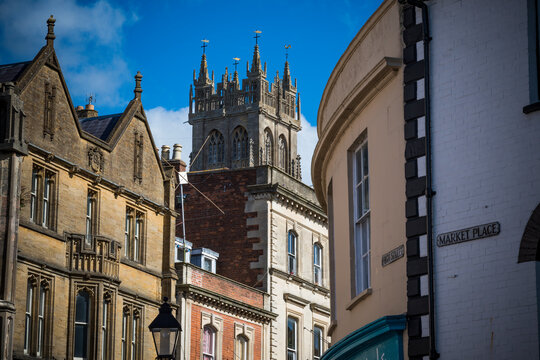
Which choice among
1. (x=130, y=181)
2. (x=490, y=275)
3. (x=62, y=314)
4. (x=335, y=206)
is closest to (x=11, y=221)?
(x=62, y=314)

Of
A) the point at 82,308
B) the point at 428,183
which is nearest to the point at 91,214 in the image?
the point at 82,308

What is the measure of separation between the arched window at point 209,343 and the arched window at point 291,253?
7.45 metres

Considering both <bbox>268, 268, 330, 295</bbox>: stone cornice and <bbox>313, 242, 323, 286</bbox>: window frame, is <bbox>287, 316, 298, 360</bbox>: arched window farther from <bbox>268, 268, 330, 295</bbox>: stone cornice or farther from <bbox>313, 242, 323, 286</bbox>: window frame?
<bbox>313, 242, 323, 286</bbox>: window frame


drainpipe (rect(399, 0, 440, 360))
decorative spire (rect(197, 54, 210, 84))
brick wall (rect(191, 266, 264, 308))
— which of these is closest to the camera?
drainpipe (rect(399, 0, 440, 360))

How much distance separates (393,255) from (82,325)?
2155 centimetres

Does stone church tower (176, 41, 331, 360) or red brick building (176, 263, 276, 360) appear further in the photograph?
stone church tower (176, 41, 331, 360)

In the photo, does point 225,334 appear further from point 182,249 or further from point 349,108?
point 349,108

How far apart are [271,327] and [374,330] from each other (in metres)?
33.4

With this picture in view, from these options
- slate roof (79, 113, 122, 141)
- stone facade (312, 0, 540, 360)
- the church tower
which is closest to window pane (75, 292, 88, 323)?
slate roof (79, 113, 122, 141)

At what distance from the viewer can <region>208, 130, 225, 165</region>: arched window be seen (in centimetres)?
13616

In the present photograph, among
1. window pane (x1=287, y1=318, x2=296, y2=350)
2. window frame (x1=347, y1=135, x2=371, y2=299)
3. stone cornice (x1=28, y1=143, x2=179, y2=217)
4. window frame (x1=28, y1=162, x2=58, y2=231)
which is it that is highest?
stone cornice (x1=28, y1=143, x2=179, y2=217)

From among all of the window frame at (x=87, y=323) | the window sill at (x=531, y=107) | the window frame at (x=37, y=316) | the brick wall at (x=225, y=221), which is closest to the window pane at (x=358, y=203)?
the window sill at (x=531, y=107)

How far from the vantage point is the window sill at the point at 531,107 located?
13.6 metres

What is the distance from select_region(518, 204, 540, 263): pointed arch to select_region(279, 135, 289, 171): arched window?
126 metres
